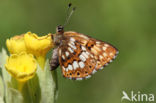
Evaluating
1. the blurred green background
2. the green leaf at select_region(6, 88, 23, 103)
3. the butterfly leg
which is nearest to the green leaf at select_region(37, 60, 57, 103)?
the butterfly leg

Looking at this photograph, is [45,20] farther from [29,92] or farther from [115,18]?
[29,92]

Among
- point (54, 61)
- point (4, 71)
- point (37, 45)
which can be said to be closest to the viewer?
point (4, 71)

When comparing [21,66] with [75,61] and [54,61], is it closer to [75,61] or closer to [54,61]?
[54,61]

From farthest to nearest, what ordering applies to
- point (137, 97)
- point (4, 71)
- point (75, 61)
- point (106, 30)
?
point (106, 30), point (137, 97), point (75, 61), point (4, 71)

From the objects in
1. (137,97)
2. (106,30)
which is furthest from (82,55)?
(106,30)

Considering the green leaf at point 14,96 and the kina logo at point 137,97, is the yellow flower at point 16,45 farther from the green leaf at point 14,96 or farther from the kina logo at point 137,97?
the kina logo at point 137,97

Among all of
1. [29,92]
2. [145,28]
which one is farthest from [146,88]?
[29,92]

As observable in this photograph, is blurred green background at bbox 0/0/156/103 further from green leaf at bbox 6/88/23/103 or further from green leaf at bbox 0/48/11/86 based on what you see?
green leaf at bbox 6/88/23/103
